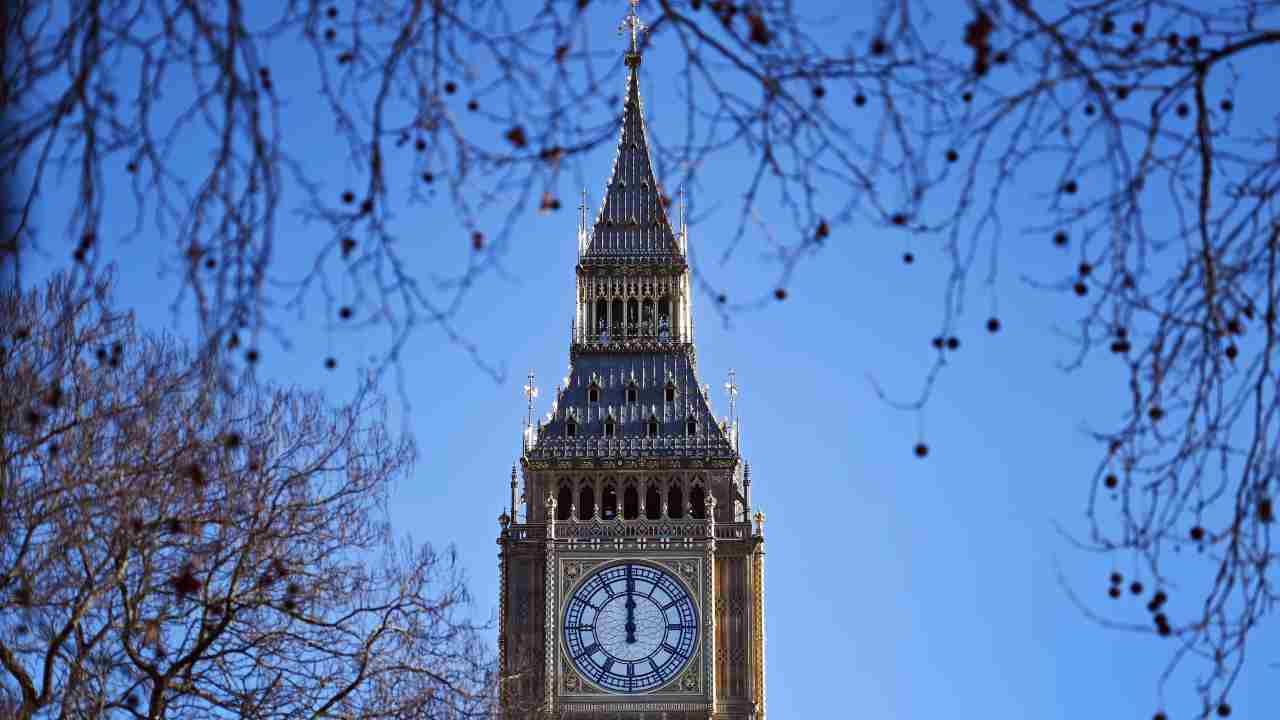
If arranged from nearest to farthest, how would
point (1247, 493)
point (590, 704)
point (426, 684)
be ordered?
point (1247, 493) < point (426, 684) < point (590, 704)

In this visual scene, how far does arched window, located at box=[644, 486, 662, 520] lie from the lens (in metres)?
61.0

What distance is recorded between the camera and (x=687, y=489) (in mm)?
60906

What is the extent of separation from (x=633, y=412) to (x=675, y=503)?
2838 mm

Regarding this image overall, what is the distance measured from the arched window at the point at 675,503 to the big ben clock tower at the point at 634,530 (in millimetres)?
42

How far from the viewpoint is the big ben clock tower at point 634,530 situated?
58438 millimetres

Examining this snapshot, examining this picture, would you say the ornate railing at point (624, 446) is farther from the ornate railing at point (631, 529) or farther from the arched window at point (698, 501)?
the ornate railing at point (631, 529)

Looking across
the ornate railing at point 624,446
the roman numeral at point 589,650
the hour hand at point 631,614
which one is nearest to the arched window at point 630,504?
the ornate railing at point 624,446

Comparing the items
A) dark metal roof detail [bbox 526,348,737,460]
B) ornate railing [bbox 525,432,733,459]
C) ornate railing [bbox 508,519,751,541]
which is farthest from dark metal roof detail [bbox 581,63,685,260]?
ornate railing [bbox 508,519,751,541]

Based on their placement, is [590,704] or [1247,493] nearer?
[1247,493]

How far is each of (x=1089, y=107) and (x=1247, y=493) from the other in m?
1.74

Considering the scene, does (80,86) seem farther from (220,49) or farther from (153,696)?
(153,696)

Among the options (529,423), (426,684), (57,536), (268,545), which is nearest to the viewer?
(57,536)

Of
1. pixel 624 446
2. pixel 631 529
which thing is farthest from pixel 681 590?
pixel 624 446

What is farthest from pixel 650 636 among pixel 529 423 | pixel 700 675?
pixel 529 423
